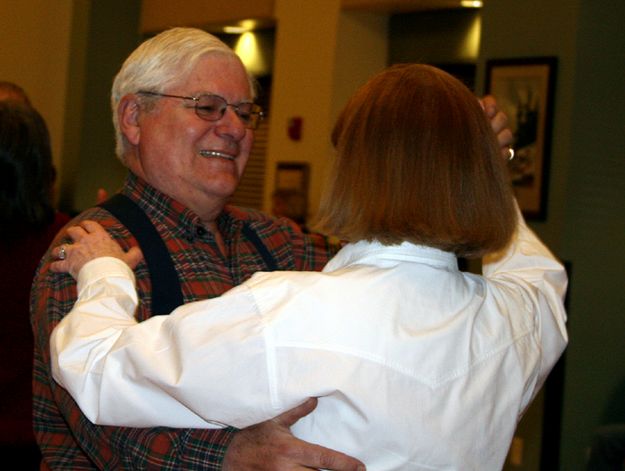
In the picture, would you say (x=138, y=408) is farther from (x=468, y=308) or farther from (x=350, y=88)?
(x=350, y=88)

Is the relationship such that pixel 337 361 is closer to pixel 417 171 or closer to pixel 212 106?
pixel 417 171

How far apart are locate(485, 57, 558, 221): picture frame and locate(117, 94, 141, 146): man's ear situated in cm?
359

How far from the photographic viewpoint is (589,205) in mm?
5406

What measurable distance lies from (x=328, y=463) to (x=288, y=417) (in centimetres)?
9

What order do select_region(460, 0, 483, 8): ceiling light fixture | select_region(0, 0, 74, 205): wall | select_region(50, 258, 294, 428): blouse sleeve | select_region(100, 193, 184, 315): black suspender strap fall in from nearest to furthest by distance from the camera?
1. select_region(50, 258, 294, 428): blouse sleeve
2. select_region(100, 193, 184, 315): black suspender strap
3. select_region(460, 0, 483, 8): ceiling light fixture
4. select_region(0, 0, 74, 205): wall

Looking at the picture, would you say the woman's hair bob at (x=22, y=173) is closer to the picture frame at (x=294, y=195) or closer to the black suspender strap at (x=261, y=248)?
the black suspender strap at (x=261, y=248)

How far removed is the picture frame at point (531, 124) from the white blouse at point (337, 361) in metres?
4.01

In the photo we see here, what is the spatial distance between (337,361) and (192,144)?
926 millimetres

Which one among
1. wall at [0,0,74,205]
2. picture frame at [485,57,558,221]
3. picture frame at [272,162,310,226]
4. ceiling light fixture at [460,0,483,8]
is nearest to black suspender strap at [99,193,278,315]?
picture frame at [485,57,558,221]

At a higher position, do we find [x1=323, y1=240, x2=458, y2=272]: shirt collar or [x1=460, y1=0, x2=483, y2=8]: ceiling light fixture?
[x1=460, y1=0, x2=483, y2=8]: ceiling light fixture

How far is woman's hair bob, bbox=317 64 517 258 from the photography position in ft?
4.96

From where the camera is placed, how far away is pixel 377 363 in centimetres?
143

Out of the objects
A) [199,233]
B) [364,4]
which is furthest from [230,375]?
[364,4]

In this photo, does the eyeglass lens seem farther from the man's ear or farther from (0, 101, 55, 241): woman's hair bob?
(0, 101, 55, 241): woman's hair bob
